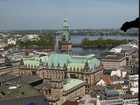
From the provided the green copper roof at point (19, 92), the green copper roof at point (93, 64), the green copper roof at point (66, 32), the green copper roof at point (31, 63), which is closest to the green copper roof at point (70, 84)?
the green copper roof at point (93, 64)

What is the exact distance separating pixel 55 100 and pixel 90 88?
695cm

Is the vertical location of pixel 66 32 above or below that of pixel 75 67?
above

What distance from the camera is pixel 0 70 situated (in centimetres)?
3659

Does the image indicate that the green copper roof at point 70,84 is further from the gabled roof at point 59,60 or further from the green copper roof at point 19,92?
the green copper roof at point 19,92

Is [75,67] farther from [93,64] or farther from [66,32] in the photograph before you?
[66,32]

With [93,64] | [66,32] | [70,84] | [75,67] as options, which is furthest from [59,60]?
[70,84]

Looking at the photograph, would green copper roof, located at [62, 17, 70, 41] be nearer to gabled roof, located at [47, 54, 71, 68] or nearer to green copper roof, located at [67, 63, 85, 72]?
gabled roof, located at [47, 54, 71, 68]

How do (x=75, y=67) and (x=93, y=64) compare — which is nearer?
(x=75, y=67)

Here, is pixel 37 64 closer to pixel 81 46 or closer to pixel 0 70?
pixel 0 70

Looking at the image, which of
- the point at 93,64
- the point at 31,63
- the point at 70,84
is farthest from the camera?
the point at 31,63

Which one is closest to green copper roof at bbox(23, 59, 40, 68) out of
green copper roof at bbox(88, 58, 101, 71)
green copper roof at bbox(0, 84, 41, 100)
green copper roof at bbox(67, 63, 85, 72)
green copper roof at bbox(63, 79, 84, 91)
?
green copper roof at bbox(67, 63, 85, 72)

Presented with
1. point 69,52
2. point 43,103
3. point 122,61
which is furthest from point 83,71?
point 122,61

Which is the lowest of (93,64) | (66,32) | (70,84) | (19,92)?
(70,84)

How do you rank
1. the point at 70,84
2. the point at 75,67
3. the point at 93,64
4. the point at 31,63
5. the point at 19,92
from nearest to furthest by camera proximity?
the point at 19,92 < the point at 70,84 < the point at 75,67 < the point at 93,64 < the point at 31,63
